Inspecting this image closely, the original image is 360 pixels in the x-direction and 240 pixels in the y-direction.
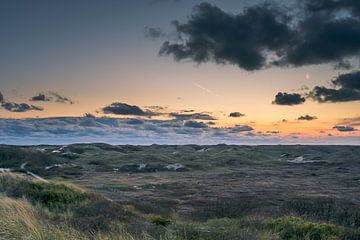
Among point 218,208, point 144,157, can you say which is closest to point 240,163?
point 144,157

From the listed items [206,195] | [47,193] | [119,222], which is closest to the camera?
[119,222]

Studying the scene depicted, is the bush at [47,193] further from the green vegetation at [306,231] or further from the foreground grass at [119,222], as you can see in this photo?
the green vegetation at [306,231]

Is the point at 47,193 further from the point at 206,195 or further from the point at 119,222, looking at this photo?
the point at 206,195

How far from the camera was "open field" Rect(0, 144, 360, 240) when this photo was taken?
12742mm

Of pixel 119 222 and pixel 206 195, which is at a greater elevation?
pixel 119 222

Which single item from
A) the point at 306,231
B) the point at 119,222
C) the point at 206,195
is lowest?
the point at 206,195

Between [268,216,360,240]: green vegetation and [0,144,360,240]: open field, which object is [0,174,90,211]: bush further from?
[268,216,360,240]: green vegetation

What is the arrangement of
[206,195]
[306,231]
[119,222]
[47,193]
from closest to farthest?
[119,222], [306,231], [47,193], [206,195]

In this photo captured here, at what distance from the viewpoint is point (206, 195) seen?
120ft

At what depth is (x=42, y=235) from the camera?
7.67m

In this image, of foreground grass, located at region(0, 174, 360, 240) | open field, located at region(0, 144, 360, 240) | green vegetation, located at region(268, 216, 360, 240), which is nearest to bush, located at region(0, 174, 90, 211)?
foreground grass, located at region(0, 174, 360, 240)

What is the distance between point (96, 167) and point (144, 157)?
52.4 ft

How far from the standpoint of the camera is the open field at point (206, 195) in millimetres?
12742

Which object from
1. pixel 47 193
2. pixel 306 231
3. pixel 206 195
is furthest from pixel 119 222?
pixel 206 195
